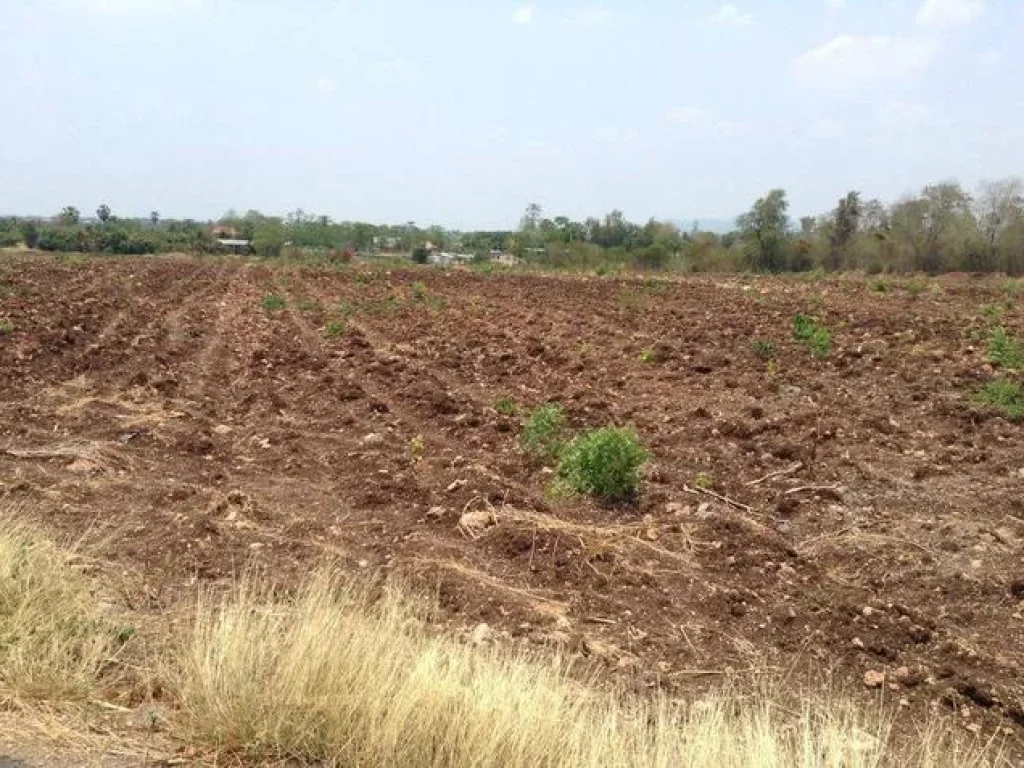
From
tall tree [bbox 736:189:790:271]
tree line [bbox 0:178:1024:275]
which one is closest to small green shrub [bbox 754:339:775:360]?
tree line [bbox 0:178:1024:275]

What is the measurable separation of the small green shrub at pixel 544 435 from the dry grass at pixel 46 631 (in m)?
4.27

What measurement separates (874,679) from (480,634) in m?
2.06

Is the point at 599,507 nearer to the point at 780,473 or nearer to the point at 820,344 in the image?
the point at 780,473

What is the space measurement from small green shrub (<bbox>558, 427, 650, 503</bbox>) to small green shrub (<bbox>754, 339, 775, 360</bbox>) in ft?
19.9

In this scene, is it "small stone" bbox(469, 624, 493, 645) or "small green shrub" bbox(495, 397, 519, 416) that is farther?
"small green shrub" bbox(495, 397, 519, 416)

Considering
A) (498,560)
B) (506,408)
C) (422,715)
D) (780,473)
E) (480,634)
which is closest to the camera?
(422,715)

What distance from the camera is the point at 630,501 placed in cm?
709

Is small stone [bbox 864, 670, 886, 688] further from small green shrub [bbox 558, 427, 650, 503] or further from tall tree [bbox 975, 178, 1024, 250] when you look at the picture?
tall tree [bbox 975, 178, 1024, 250]

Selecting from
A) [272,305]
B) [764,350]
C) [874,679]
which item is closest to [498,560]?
[874,679]

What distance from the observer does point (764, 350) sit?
12914 millimetres

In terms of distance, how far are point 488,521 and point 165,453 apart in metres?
3.50

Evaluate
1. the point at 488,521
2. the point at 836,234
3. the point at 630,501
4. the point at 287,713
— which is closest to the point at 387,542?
the point at 488,521

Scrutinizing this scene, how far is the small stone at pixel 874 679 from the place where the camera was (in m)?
4.57

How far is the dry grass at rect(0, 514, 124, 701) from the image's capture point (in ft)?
12.4
